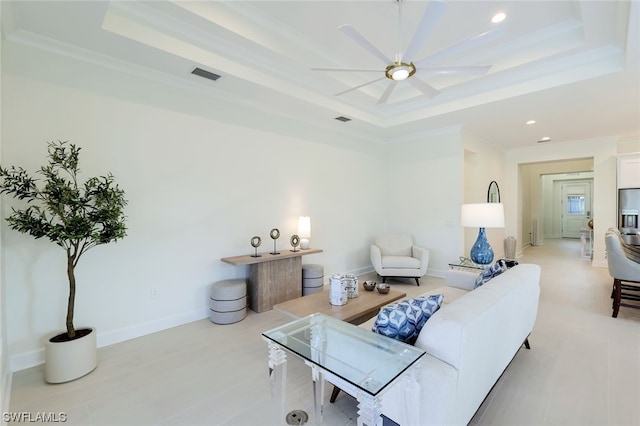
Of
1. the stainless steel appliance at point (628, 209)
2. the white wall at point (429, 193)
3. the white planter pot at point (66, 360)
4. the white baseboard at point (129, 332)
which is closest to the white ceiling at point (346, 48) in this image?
the white wall at point (429, 193)

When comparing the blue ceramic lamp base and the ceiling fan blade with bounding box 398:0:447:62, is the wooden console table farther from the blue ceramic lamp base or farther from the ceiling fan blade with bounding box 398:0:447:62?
the ceiling fan blade with bounding box 398:0:447:62

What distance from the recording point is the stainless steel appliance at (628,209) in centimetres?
566

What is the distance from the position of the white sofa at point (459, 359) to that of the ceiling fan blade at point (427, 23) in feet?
6.03

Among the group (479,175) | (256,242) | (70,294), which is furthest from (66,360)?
(479,175)

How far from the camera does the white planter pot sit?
7.09 ft

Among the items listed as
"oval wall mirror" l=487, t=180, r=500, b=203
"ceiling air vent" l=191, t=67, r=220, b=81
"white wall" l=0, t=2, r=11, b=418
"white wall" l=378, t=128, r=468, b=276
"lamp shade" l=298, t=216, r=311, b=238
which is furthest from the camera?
"oval wall mirror" l=487, t=180, r=500, b=203

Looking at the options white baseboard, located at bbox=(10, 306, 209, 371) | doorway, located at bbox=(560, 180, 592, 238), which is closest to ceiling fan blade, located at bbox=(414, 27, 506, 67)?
white baseboard, located at bbox=(10, 306, 209, 371)

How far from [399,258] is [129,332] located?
3908 millimetres

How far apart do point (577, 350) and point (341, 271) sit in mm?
3282

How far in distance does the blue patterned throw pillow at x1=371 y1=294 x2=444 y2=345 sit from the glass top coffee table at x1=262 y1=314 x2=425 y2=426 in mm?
67

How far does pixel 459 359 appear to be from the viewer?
132 cm

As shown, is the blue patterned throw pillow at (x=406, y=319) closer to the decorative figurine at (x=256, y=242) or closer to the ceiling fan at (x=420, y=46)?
the ceiling fan at (x=420, y=46)

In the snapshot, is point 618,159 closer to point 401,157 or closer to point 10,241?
point 401,157

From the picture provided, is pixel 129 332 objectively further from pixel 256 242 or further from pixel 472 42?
pixel 472 42
